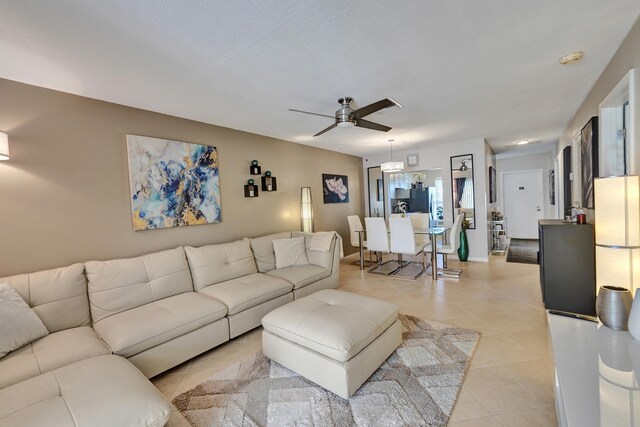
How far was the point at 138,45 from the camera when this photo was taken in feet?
5.73

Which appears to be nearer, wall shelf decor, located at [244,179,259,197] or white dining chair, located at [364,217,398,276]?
wall shelf decor, located at [244,179,259,197]

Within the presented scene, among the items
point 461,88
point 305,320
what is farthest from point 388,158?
point 305,320

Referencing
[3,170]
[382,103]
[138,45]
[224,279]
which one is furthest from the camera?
[224,279]

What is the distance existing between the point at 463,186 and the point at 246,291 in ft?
15.3

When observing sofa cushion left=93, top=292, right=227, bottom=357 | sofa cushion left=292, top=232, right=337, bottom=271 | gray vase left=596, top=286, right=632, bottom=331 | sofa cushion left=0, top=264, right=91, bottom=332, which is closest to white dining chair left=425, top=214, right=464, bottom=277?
sofa cushion left=292, top=232, right=337, bottom=271

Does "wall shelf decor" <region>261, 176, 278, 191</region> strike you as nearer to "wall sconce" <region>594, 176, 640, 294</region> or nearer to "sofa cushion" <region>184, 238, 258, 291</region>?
"sofa cushion" <region>184, 238, 258, 291</region>

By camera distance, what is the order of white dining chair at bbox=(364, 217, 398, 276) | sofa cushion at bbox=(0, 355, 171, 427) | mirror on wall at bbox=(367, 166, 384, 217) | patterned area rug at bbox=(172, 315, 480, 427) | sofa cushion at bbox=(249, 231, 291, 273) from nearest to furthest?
sofa cushion at bbox=(0, 355, 171, 427), patterned area rug at bbox=(172, 315, 480, 427), sofa cushion at bbox=(249, 231, 291, 273), white dining chair at bbox=(364, 217, 398, 276), mirror on wall at bbox=(367, 166, 384, 217)

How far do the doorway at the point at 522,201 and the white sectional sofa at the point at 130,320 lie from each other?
22.2ft

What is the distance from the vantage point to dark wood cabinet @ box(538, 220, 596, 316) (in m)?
2.60

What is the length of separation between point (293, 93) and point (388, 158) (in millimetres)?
4174

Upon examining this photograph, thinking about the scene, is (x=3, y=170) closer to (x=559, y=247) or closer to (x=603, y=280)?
(x=603, y=280)

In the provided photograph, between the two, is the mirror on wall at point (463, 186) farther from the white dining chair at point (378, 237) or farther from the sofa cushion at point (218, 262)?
the sofa cushion at point (218, 262)

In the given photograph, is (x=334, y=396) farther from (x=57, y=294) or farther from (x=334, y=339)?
(x=57, y=294)

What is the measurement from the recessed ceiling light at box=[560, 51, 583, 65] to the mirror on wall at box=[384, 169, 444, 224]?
344cm
